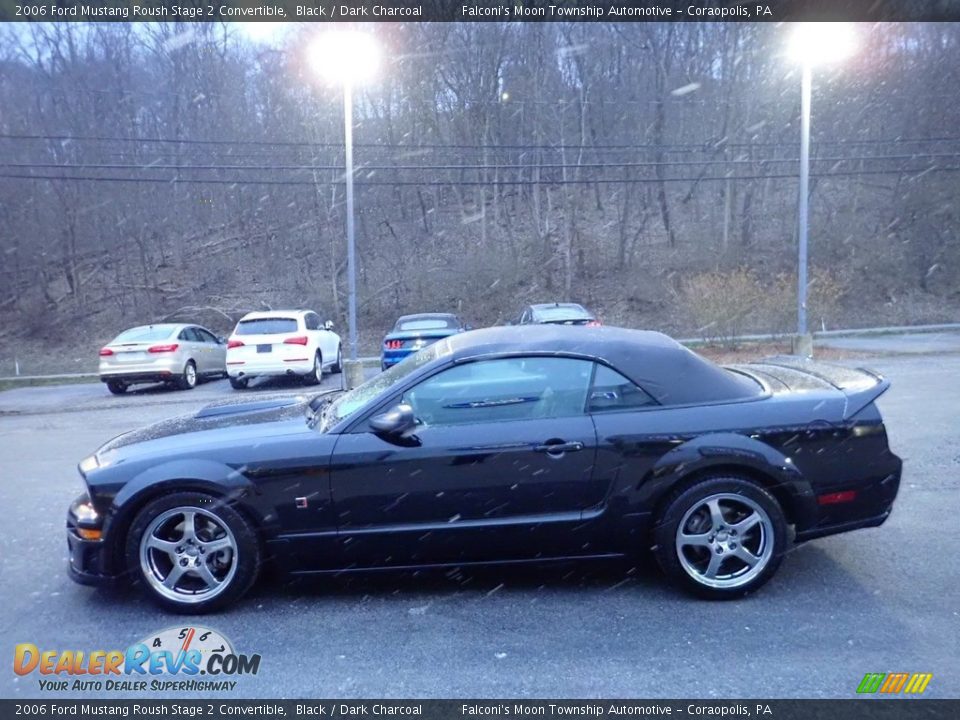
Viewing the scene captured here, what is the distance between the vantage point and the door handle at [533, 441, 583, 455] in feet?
13.5

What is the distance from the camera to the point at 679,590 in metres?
4.26

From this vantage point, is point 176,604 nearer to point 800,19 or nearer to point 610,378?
point 610,378

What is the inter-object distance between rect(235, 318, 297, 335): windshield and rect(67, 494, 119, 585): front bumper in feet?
38.2

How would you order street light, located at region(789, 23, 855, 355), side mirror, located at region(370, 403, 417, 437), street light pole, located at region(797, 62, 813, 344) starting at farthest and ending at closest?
street light pole, located at region(797, 62, 813, 344), street light, located at region(789, 23, 855, 355), side mirror, located at region(370, 403, 417, 437)

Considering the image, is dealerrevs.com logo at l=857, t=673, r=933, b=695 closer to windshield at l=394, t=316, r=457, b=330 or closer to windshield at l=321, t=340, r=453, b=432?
windshield at l=321, t=340, r=453, b=432

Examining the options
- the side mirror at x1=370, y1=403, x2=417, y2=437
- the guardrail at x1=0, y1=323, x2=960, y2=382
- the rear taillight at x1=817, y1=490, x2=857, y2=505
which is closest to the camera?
the side mirror at x1=370, y1=403, x2=417, y2=437

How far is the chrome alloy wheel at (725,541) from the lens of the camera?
162 inches

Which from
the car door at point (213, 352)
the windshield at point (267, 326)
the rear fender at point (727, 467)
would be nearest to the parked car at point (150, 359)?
the car door at point (213, 352)

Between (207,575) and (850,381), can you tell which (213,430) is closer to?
(207,575)

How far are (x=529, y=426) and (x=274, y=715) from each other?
6.22ft

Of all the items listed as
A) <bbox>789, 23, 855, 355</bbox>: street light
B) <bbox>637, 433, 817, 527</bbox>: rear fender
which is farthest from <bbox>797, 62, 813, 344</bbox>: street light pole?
<bbox>637, 433, 817, 527</bbox>: rear fender

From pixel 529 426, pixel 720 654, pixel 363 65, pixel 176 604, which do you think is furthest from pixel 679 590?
pixel 363 65

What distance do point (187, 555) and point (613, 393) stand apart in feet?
8.30

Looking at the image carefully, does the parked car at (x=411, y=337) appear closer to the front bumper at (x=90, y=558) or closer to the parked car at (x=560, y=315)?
the parked car at (x=560, y=315)
